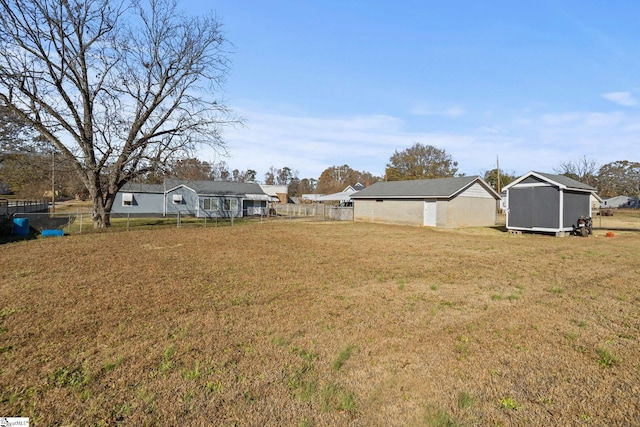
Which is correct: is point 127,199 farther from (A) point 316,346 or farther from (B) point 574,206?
(B) point 574,206


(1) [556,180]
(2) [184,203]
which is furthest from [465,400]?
(2) [184,203]

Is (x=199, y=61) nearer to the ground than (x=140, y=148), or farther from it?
farther from it

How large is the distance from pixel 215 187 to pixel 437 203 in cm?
2270

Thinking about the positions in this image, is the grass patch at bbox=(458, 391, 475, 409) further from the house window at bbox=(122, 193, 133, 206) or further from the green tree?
the green tree

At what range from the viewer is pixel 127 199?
31.1 meters

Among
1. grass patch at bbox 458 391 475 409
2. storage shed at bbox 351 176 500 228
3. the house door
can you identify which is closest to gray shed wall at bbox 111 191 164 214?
storage shed at bbox 351 176 500 228

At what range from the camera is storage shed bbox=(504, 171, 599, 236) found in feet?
58.4

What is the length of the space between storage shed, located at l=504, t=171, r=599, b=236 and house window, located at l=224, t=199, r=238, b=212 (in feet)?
81.8

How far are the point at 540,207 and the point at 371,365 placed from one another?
1884 centimetres

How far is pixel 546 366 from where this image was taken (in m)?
3.82

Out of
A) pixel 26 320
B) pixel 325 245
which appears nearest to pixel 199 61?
pixel 325 245

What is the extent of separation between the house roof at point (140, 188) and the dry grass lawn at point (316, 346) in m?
24.6

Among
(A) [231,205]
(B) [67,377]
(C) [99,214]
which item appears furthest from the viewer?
(A) [231,205]

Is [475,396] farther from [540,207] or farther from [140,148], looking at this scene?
[140,148]
